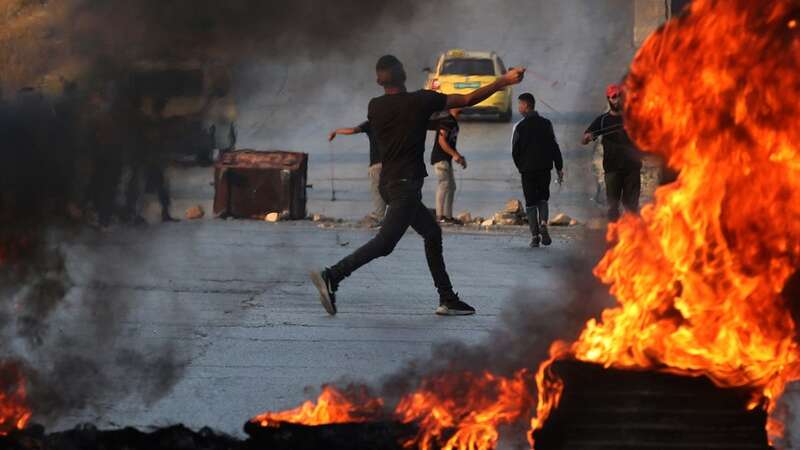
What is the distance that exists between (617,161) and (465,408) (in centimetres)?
872

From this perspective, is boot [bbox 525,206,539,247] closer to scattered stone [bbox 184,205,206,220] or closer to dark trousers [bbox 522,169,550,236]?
dark trousers [bbox 522,169,550,236]

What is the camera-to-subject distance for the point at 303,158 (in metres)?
19.5

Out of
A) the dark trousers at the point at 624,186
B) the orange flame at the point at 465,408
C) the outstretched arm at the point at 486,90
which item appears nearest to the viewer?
the orange flame at the point at 465,408

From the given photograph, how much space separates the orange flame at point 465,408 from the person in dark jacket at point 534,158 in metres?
9.17

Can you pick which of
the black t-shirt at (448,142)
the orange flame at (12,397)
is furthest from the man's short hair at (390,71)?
the black t-shirt at (448,142)

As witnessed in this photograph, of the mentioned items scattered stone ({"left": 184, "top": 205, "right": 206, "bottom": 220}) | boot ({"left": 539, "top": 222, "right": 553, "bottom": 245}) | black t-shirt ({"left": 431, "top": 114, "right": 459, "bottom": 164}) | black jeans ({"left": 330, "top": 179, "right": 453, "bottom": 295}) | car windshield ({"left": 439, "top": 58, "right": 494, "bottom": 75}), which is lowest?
scattered stone ({"left": 184, "top": 205, "right": 206, "bottom": 220})

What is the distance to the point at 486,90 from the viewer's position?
8883 mm

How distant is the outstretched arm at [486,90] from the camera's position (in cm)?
842

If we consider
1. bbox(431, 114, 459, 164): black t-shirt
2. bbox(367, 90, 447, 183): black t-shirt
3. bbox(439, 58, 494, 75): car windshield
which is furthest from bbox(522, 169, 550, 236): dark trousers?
bbox(439, 58, 494, 75): car windshield

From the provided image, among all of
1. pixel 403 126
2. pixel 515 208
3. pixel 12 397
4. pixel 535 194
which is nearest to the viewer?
pixel 12 397

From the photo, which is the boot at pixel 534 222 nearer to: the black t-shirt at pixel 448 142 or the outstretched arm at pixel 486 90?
the black t-shirt at pixel 448 142

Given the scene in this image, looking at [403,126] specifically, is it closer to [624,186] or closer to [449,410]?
[449,410]

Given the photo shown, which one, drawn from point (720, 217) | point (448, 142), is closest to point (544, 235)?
point (448, 142)

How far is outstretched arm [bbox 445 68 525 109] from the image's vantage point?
8422mm
